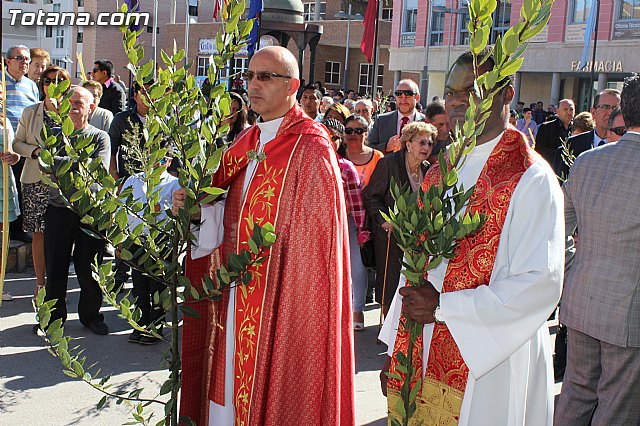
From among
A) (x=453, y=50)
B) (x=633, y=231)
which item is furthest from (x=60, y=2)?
(x=633, y=231)

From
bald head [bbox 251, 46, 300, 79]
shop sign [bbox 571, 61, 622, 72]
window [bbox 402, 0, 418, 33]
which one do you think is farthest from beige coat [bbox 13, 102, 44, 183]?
window [bbox 402, 0, 418, 33]

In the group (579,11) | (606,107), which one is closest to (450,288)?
(606,107)

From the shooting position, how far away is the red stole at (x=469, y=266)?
2586 millimetres

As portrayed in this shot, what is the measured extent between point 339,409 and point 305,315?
0.44 meters

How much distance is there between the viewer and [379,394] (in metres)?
5.36

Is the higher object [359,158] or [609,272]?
[359,158]

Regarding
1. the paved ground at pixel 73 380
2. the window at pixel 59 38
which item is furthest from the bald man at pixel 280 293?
the window at pixel 59 38

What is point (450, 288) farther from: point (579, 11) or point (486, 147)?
point (579, 11)

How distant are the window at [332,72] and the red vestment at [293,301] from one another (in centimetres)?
4243

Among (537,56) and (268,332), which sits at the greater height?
(537,56)

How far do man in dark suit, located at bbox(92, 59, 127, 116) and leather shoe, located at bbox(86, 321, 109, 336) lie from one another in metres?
4.23

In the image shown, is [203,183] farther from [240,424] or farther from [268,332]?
[240,424]

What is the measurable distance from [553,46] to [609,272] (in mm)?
29972

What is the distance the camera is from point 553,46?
31.4 metres
